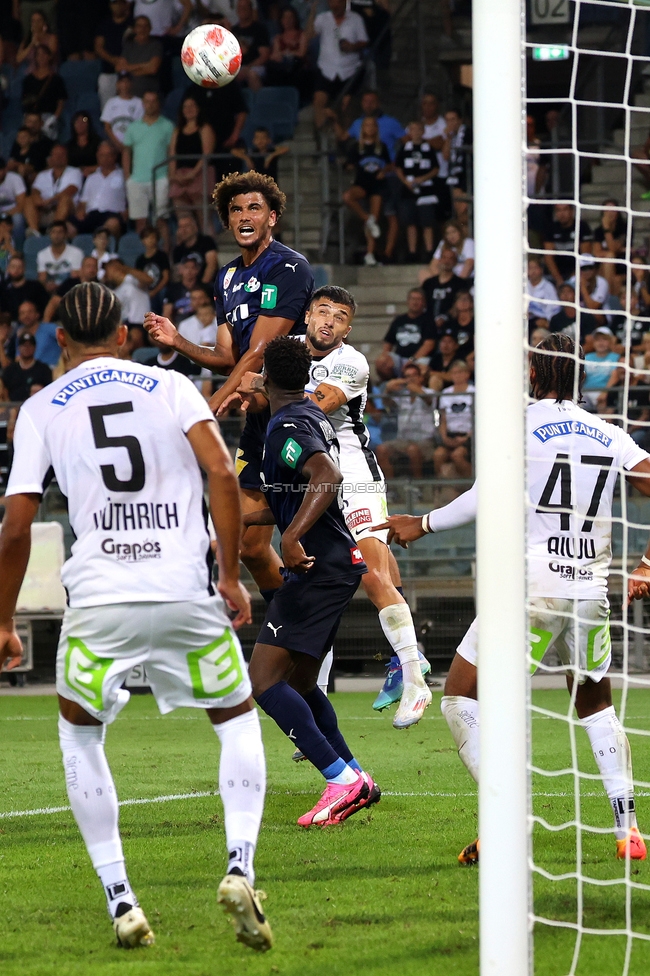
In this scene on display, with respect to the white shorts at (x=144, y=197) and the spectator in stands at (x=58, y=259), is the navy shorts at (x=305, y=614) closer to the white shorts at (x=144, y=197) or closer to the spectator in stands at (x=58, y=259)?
the spectator in stands at (x=58, y=259)

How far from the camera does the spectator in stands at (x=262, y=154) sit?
55.5 feet

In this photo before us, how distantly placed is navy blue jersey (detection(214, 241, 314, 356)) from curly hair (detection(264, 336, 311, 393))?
1.59 metres

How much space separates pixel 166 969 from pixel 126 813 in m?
2.83

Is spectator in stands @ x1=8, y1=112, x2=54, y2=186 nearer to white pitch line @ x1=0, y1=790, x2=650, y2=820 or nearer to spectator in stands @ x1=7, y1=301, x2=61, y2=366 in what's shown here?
spectator in stands @ x1=7, y1=301, x2=61, y2=366

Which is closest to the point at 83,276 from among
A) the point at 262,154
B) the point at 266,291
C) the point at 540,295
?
the point at 262,154

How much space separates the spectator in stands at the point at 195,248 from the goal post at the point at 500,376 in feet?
41.7

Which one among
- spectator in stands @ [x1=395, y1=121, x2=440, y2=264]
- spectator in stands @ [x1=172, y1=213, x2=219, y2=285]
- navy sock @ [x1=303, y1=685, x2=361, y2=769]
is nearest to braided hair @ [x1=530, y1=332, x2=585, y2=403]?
navy sock @ [x1=303, y1=685, x2=361, y2=769]

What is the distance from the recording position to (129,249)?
17.4 m

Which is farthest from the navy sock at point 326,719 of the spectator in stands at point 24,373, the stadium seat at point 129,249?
the stadium seat at point 129,249

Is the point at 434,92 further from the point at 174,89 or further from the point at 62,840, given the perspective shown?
the point at 62,840

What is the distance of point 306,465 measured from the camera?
5.82m

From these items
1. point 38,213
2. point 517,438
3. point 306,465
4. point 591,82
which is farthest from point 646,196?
point 517,438

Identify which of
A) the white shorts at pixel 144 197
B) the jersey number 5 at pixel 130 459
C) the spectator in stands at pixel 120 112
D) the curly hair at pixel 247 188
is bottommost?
the jersey number 5 at pixel 130 459

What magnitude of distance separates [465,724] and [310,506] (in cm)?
121
